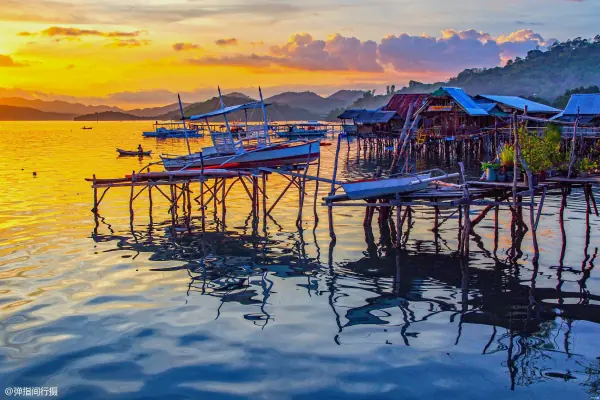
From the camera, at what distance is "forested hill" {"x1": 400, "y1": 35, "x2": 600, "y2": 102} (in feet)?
→ 521

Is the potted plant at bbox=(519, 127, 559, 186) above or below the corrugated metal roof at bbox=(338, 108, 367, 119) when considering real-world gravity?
below

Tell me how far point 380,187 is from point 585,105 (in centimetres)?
2998

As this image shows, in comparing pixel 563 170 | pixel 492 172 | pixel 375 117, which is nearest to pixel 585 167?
pixel 563 170

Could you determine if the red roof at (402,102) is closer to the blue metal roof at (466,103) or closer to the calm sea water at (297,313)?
the blue metal roof at (466,103)

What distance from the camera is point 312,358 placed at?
8992 millimetres

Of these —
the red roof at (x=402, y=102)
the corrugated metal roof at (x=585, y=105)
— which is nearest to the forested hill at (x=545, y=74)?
the red roof at (x=402, y=102)

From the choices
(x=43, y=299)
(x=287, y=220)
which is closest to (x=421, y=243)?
(x=287, y=220)

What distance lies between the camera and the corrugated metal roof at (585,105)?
1482 inches

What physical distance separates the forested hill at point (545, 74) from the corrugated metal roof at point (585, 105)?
120665 mm

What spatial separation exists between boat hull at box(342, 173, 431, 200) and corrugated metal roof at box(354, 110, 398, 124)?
39.9 meters

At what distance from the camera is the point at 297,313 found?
10906mm

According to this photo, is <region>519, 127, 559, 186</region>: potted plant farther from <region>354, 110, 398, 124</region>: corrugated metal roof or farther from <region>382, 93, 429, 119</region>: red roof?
<region>382, 93, 429, 119</region>: red roof

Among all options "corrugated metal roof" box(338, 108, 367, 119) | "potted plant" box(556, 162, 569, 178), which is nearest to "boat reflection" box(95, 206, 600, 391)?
"potted plant" box(556, 162, 569, 178)

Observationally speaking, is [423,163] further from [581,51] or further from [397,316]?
[581,51]
